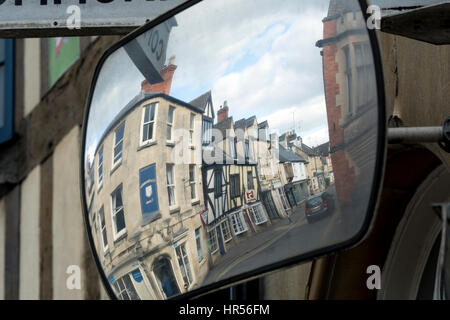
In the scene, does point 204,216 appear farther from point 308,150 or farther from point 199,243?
point 308,150

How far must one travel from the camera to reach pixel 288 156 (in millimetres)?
931

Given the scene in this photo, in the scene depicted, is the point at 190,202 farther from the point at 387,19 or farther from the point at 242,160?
the point at 387,19

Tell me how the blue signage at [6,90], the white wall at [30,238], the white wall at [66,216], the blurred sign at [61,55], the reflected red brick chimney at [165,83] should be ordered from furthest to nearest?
the blue signage at [6,90], the white wall at [30,238], the blurred sign at [61,55], the white wall at [66,216], the reflected red brick chimney at [165,83]

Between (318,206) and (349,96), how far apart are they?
0.19 metres

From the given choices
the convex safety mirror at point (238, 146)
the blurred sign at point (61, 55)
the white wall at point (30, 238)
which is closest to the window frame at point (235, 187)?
the convex safety mirror at point (238, 146)

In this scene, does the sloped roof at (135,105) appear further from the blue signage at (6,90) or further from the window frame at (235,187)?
the blue signage at (6,90)

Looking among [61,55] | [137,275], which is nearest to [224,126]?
[137,275]

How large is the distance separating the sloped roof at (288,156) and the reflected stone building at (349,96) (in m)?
0.06

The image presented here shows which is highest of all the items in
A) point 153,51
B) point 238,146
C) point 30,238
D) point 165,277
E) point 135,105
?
point 30,238

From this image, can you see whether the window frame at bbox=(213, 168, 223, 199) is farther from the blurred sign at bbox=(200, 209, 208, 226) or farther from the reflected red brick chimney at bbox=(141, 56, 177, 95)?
the reflected red brick chimney at bbox=(141, 56, 177, 95)

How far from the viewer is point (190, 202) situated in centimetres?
99

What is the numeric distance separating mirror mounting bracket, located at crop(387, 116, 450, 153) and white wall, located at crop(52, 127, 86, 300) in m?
3.78

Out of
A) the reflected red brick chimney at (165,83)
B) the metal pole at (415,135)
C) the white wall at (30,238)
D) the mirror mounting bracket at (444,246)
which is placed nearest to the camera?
the reflected red brick chimney at (165,83)

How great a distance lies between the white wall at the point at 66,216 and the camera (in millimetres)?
4801
